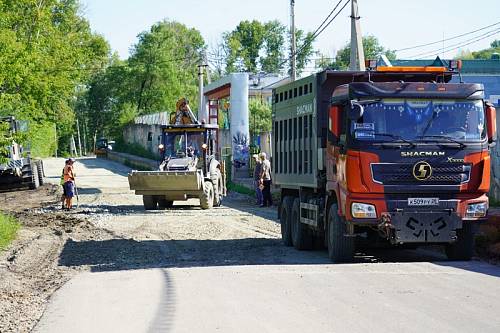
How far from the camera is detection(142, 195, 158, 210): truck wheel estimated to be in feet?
103

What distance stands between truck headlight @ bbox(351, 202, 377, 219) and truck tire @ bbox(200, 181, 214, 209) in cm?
1645

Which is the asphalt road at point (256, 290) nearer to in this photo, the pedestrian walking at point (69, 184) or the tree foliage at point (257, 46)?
the pedestrian walking at point (69, 184)

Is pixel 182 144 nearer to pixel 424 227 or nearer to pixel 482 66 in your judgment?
pixel 424 227

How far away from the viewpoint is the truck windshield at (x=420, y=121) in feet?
49.4

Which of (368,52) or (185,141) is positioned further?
(368,52)

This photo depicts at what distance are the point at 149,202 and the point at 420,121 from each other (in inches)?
691

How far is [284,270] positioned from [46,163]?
6089 centimetres

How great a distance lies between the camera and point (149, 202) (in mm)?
31484

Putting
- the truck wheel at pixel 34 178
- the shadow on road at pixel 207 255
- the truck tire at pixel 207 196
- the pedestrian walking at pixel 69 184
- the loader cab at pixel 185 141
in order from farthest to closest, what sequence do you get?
1. the truck wheel at pixel 34 178
2. the loader cab at pixel 185 141
3. the pedestrian walking at pixel 69 184
4. the truck tire at pixel 207 196
5. the shadow on road at pixel 207 255

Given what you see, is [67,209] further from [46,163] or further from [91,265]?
[46,163]

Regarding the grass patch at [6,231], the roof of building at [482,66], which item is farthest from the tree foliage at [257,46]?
the grass patch at [6,231]

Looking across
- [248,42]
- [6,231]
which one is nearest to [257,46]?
[248,42]

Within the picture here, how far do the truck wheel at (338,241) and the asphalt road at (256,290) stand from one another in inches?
12.0

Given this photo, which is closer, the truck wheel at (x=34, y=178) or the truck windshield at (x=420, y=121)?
the truck windshield at (x=420, y=121)
